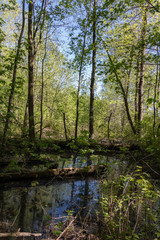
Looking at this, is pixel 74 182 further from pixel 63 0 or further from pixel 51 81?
pixel 51 81

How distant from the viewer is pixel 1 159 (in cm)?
668

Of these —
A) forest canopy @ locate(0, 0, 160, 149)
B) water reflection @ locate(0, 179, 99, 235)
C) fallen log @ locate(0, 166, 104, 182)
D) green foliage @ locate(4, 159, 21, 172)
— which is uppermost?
forest canopy @ locate(0, 0, 160, 149)

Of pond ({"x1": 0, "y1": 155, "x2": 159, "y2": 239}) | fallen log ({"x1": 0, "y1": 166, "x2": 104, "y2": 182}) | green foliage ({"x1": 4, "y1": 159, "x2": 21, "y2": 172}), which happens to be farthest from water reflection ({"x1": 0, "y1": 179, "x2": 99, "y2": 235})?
green foliage ({"x1": 4, "y1": 159, "x2": 21, "y2": 172})

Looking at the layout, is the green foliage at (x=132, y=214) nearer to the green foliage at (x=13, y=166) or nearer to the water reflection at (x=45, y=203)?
the water reflection at (x=45, y=203)

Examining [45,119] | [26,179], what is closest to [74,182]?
[26,179]

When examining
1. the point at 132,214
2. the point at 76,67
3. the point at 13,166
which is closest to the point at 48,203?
the point at 13,166

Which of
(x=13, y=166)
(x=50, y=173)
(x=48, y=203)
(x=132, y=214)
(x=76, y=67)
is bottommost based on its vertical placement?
(x=48, y=203)

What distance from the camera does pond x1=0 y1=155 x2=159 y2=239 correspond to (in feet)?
10.8

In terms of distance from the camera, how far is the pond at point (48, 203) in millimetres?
3291

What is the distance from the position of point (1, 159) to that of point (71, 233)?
496 centimetres

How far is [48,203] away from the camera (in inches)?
Answer: 171

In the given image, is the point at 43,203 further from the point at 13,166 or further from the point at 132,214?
the point at 132,214

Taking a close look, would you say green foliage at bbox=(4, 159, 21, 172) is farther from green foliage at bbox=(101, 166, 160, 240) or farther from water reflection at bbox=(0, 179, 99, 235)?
green foliage at bbox=(101, 166, 160, 240)

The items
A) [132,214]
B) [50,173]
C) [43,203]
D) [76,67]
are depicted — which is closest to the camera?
[132,214]
